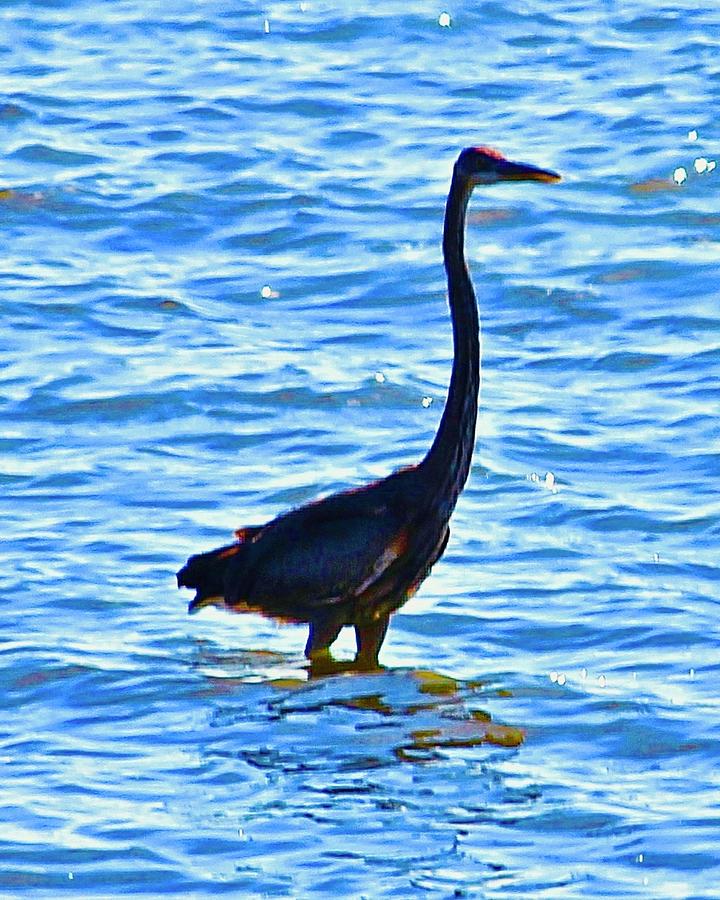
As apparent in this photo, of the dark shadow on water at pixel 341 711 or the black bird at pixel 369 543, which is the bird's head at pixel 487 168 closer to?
the black bird at pixel 369 543

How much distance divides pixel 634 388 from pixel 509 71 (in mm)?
5532

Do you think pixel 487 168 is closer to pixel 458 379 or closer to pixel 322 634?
pixel 458 379

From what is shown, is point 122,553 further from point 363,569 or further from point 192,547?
point 363,569

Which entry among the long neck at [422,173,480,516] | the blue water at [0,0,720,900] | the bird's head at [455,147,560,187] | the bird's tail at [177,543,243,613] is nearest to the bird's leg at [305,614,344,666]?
the blue water at [0,0,720,900]

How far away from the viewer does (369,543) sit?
8.55 metres

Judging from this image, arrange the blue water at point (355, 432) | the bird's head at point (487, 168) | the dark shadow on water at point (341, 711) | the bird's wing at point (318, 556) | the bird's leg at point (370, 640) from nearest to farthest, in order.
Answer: the blue water at point (355, 432) → the dark shadow on water at point (341, 711) → the bird's wing at point (318, 556) → the bird's leg at point (370, 640) → the bird's head at point (487, 168)

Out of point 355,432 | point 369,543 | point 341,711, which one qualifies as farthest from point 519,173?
point 355,432

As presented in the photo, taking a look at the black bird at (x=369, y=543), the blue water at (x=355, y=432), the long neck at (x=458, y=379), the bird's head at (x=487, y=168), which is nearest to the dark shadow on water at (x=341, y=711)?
the blue water at (x=355, y=432)

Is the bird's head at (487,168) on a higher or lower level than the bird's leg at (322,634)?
higher

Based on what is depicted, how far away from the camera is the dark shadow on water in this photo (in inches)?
306

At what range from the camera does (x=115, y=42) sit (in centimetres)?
1772

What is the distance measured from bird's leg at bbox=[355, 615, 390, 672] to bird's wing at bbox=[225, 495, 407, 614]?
0.14 m

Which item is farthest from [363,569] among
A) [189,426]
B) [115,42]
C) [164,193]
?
[115,42]

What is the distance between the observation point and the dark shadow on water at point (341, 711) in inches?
306
